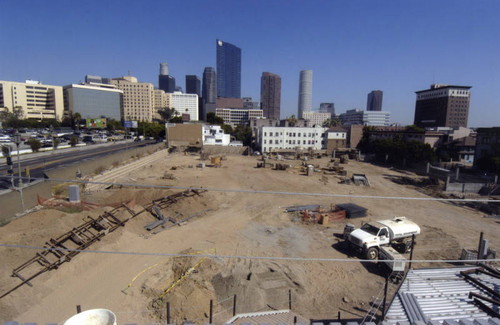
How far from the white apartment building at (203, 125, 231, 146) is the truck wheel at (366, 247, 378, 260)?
55.2 meters

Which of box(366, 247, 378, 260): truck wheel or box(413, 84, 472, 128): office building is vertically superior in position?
box(413, 84, 472, 128): office building

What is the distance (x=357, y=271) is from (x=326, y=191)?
18.2 meters

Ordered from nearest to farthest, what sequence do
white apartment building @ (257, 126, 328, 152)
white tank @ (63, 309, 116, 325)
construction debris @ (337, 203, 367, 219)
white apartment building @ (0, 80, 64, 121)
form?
white tank @ (63, 309, 116, 325) → construction debris @ (337, 203, 367, 219) → white apartment building @ (257, 126, 328, 152) → white apartment building @ (0, 80, 64, 121)

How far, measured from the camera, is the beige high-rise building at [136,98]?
16300 centimetres

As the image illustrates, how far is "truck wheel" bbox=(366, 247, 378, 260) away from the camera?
15.3 meters

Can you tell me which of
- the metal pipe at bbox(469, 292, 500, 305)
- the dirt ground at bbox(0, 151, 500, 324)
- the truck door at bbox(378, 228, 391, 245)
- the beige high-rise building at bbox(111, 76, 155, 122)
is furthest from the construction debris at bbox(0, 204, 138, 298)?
the beige high-rise building at bbox(111, 76, 155, 122)

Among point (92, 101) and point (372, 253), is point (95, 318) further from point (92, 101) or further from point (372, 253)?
point (92, 101)

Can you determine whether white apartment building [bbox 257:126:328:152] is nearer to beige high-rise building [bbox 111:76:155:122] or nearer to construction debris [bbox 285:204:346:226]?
construction debris [bbox 285:204:346:226]

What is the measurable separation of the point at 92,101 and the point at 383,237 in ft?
491

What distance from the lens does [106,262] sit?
1396cm

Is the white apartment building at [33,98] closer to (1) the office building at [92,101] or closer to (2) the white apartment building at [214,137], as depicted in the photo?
(1) the office building at [92,101]

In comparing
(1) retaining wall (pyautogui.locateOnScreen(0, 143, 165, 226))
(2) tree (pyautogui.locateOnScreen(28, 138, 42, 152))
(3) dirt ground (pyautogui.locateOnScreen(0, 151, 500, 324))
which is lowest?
(3) dirt ground (pyautogui.locateOnScreen(0, 151, 500, 324))

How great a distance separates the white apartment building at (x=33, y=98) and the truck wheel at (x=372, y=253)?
444ft

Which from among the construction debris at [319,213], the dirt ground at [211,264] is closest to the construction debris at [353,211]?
the construction debris at [319,213]
